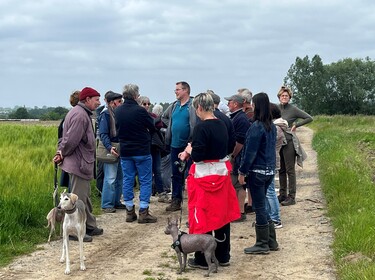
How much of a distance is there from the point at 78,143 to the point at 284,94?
13.8ft

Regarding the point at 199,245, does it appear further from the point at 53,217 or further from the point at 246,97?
the point at 246,97

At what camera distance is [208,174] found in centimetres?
595

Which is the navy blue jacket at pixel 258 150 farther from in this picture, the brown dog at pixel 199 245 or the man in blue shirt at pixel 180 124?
the man in blue shirt at pixel 180 124

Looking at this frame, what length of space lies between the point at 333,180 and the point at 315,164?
5.13 m

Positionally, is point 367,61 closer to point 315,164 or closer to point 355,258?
point 315,164

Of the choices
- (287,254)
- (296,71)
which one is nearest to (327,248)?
(287,254)

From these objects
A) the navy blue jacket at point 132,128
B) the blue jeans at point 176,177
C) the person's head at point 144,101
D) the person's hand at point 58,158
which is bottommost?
the blue jeans at point 176,177

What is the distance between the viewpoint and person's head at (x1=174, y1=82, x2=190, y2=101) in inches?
345

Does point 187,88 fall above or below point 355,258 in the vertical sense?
above

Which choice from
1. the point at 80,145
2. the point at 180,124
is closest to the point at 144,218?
the point at 180,124

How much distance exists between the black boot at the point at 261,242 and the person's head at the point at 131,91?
10.0ft

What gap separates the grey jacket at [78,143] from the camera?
23.6 ft

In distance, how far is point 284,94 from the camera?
976cm

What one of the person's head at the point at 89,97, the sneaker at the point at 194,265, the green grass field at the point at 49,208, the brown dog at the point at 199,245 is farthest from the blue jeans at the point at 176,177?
the brown dog at the point at 199,245
